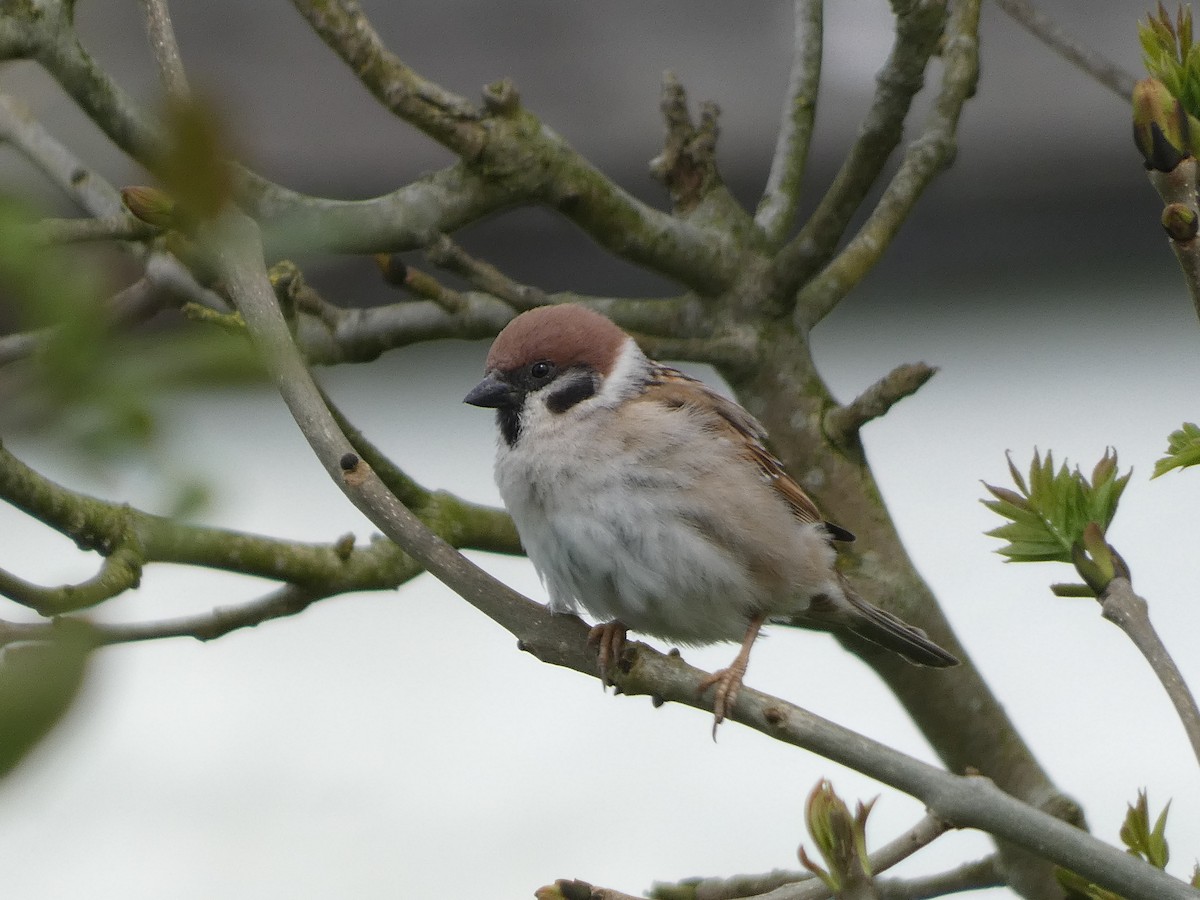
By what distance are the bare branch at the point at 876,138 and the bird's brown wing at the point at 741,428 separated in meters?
0.27

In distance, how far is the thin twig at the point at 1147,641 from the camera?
1.19 m

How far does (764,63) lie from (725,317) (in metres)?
1.83

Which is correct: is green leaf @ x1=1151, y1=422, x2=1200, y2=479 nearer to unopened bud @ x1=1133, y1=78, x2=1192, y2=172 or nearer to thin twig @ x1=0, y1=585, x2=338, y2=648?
unopened bud @ x1=1133, y1=78, x2=1192, y2=172

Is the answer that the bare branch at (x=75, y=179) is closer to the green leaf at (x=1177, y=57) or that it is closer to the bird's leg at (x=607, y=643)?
the bird's leg at (x=607, y=643)

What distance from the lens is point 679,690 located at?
1.53 meters

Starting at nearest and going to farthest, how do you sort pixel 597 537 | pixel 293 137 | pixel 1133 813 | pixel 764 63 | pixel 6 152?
pixel 1133 813, pixel 597 537, pixel 6 152, pixel 293 137, pixel 764 63

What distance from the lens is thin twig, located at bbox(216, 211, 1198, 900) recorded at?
1.20 m

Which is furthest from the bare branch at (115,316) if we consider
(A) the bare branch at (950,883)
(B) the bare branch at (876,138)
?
(A) the bare branch at (950,883)

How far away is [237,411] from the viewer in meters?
0.68

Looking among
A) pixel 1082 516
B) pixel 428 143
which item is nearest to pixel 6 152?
pixel 428 143

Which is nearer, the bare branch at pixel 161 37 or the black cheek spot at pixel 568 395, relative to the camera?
the bare branch at pixel 161 37

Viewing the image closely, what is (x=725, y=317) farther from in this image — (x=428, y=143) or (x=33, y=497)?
(x=428, y=143)

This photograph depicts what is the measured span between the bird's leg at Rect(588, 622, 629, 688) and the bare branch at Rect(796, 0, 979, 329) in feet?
1.96

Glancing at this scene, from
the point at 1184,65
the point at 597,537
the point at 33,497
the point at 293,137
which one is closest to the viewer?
the point at 1184,65
